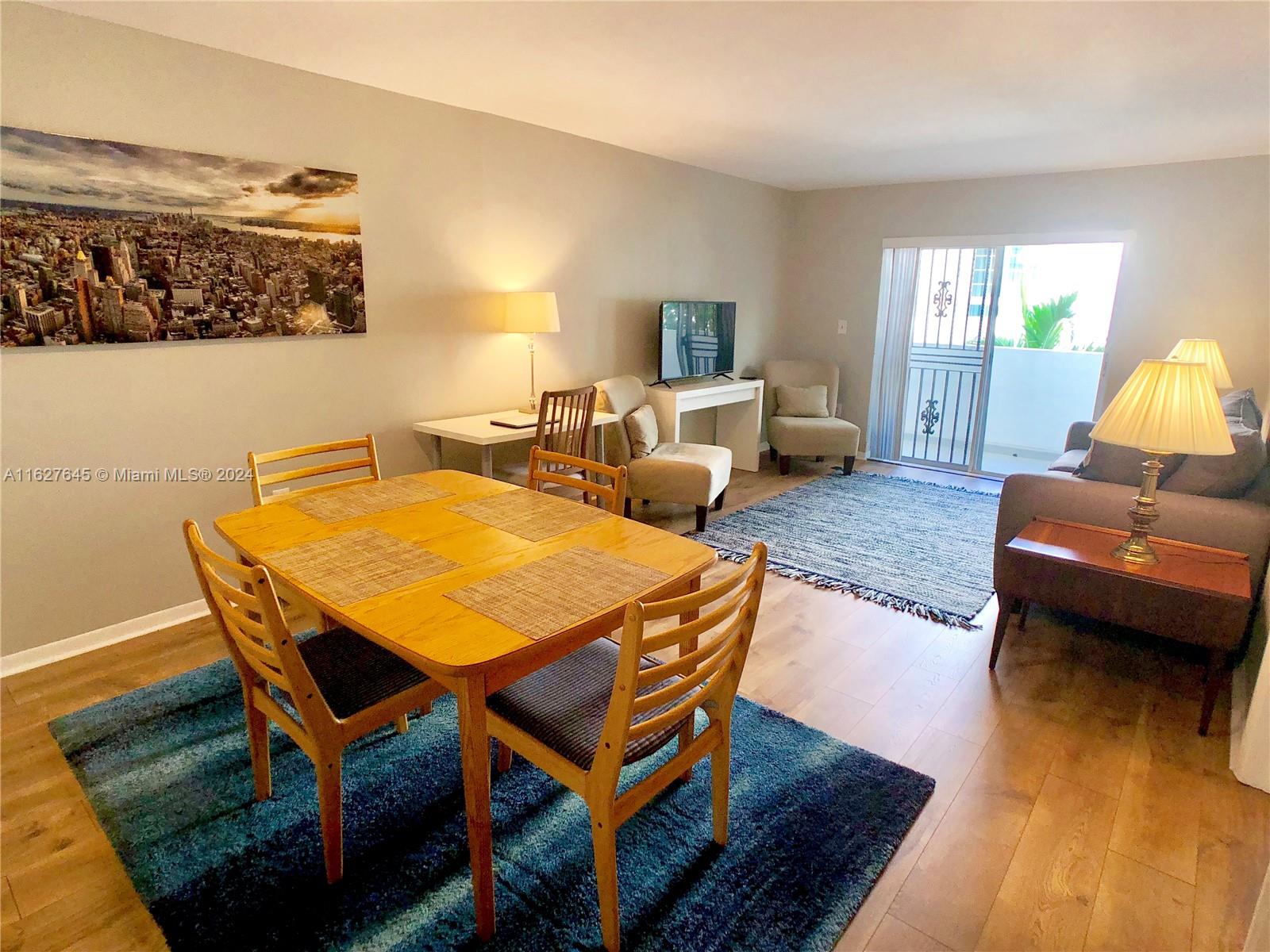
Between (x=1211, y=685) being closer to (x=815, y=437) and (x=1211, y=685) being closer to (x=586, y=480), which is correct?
(x=586, y=480)

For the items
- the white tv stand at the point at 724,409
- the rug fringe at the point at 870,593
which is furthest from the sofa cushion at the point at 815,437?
the rug fringe at the point at 870,593

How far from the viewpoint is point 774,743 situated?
2223mm

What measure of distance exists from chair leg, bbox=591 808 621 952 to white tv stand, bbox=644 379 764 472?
346 centimetres

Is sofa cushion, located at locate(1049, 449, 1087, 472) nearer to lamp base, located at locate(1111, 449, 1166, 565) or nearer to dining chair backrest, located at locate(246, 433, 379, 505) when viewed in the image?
lamp base, located at locate(1111, 449, 1166, 565)

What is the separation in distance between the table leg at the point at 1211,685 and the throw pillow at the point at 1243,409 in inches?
58.7

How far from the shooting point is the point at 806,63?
2.80 m

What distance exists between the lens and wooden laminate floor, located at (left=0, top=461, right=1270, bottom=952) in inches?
63.1

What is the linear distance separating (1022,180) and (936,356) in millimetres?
1433

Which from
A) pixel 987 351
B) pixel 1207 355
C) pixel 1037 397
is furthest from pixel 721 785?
pixel 1037 397

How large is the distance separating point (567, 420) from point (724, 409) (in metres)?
2.39

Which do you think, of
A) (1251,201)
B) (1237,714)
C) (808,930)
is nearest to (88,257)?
(808,930)

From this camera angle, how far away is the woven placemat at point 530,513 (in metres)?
2.03

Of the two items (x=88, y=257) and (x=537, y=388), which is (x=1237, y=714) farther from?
(x=88, y=257)

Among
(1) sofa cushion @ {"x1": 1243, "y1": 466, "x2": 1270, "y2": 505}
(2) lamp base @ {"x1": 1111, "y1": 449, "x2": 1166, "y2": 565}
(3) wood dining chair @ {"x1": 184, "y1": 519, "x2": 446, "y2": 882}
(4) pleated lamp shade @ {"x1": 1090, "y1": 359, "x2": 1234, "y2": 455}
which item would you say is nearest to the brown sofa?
(1) sofa cushion @ {"x1": 1243, "y1": 466, "x2": 1270, "y2": 505}
